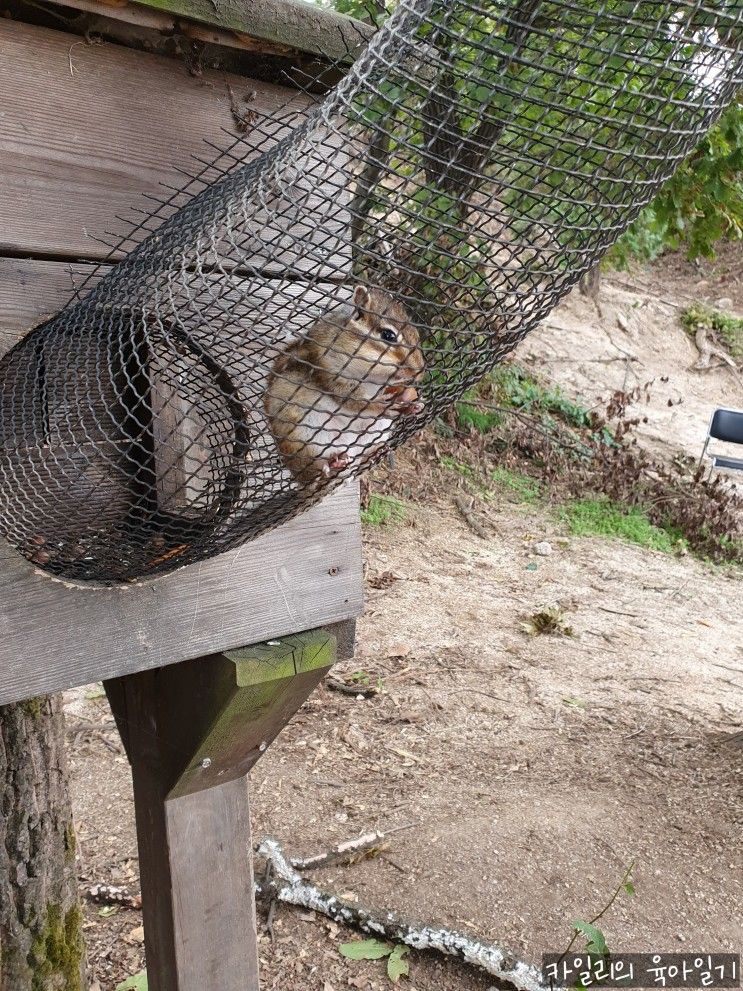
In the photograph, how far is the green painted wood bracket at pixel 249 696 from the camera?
1.64 metres

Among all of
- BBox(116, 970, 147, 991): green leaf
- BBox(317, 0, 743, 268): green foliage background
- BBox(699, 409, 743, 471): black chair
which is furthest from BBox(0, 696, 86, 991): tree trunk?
BBox(699, 409, 743, 471): black chair

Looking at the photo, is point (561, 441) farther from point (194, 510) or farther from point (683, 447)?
point (194, 510)

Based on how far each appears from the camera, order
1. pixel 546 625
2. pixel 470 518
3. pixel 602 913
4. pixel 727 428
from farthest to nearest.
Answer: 1. pixel 727 428
2. pixel 470 518
3. pixel 546 625
4. pixel 602 913

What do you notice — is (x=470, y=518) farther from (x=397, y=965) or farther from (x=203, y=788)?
(x=203, y=788)

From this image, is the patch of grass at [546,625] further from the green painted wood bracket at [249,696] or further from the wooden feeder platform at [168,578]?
the green painted wood bracket at [249,696]

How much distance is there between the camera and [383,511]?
22.9 ft

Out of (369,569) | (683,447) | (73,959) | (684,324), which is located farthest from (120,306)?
(684,324)

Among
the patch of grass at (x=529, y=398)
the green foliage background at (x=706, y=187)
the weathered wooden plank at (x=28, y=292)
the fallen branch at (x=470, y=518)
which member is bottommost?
the fallen branch at (x=470, y=518)

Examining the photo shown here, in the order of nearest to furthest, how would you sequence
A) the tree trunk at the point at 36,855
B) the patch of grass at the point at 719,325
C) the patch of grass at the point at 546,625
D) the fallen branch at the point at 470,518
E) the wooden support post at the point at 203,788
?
the wooden support post at the point at 203,788, the tree trunk at the point at 36,855, the patch of grass at the point at 546,625, the fallen branch at the point at 470,518, the patch of grass at the point at 719,325

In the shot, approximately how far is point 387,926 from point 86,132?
2434 mm

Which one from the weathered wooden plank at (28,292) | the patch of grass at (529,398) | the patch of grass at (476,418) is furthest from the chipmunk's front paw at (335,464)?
the patch of grass at (529,398)

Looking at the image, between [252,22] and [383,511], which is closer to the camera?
[252,22]

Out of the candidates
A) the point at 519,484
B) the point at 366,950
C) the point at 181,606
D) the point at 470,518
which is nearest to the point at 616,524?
the point at 519,484

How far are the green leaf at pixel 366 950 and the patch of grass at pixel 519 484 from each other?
5470mm
